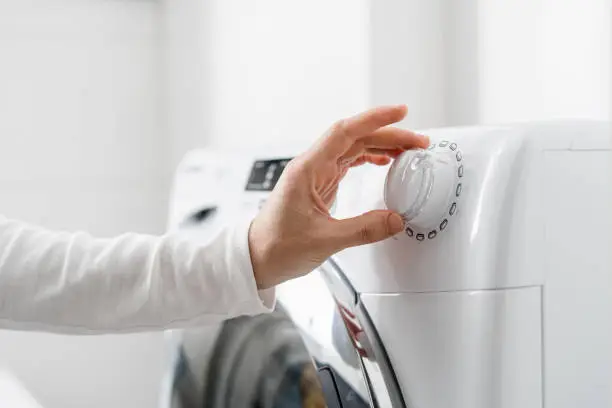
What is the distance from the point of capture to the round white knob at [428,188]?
490 millimetres

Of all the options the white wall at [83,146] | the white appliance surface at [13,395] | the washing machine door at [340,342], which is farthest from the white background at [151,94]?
the washing machine door at [340,342]

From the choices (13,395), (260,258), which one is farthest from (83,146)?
(260,258)

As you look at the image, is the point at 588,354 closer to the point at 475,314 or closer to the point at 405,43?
the point at 475,314

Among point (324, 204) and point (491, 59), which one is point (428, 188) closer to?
point (324, 204)

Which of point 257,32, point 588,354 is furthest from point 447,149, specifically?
point 257,32

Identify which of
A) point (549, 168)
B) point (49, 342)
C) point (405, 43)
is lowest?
point (49, 342)

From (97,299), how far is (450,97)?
20.9 inches

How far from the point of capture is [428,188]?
0.49 metres

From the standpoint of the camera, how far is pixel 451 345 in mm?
489

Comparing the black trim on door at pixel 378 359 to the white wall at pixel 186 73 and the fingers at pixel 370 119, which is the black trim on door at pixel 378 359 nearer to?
the fingers at pixel 370 119

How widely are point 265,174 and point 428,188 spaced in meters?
0.28

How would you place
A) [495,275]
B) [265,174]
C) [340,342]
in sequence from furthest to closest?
[265,174], [340,342], [495,275]

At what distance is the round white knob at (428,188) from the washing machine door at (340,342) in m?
0.10

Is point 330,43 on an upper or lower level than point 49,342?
upper
